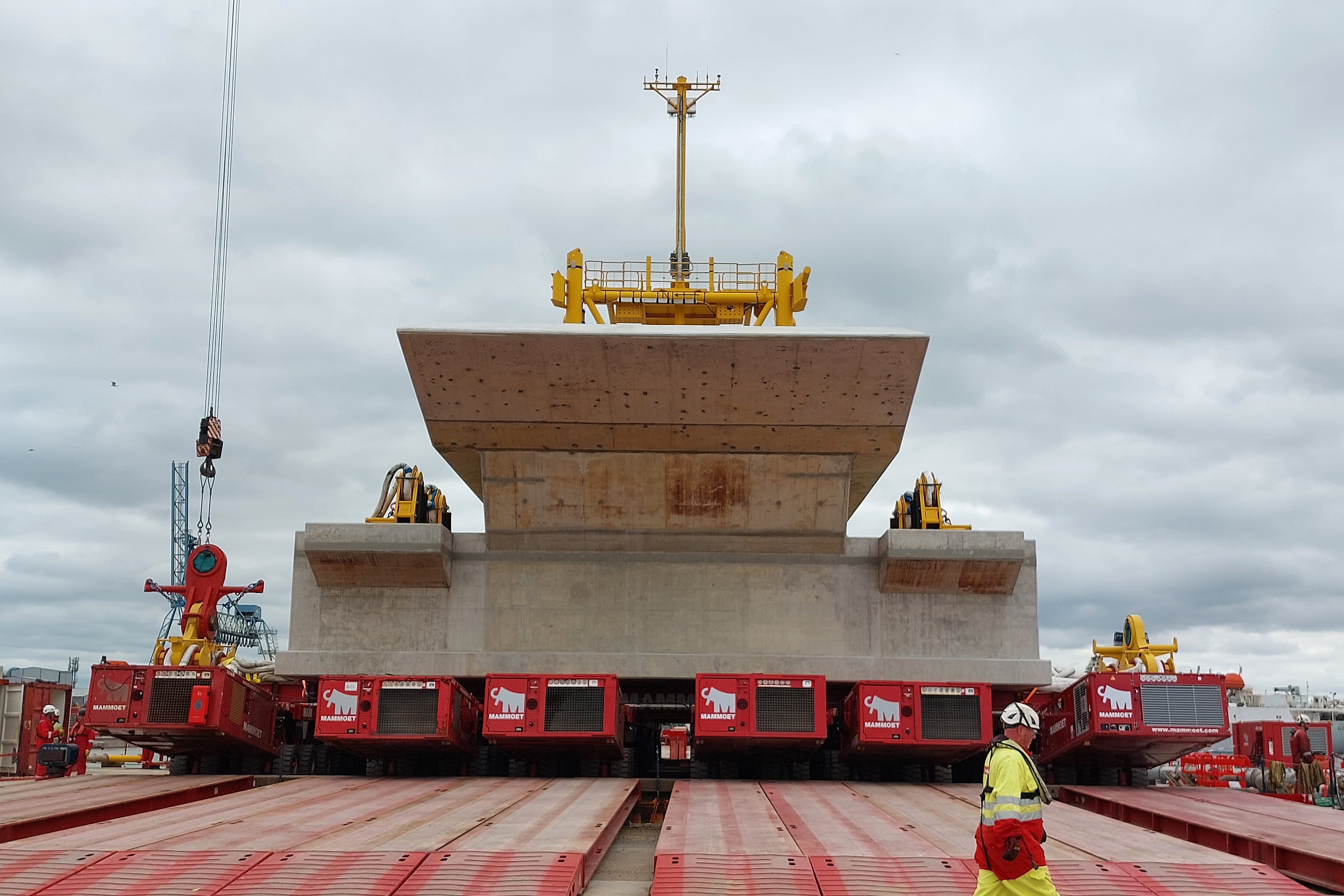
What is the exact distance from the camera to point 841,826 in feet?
35.0

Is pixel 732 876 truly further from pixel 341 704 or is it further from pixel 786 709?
pixel 341 704

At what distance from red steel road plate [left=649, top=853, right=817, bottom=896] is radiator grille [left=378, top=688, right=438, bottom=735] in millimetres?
9322

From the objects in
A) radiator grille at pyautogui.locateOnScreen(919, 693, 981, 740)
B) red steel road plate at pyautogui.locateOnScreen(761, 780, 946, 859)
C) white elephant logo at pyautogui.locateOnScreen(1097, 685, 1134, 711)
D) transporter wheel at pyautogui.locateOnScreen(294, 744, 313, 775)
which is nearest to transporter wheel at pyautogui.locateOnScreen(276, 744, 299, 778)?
transporter wheel at pyautogui.locateOnScreen(294, 744, 313, 775)

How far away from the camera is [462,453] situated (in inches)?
836

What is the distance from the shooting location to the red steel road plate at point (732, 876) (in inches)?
296

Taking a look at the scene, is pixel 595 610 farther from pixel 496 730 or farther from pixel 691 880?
pixel 691 880

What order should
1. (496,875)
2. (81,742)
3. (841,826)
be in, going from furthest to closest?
(81,742)
(841,826)
(496,875)

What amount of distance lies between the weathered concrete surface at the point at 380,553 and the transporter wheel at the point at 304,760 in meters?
3.07

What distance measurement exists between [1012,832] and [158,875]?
562 centimetres

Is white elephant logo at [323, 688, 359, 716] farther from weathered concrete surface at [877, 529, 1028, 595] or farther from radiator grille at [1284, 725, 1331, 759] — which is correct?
Result: radiator grille at [1284, 725, 1331, 759]

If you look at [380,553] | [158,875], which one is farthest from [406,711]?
[158,875]

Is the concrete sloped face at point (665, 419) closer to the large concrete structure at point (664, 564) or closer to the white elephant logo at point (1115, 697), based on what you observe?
the large concrete structure at point (664, 564)

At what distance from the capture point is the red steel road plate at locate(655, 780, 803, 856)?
28.9ft

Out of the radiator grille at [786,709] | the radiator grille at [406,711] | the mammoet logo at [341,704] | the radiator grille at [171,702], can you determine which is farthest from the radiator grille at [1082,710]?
the radiator grille at [171,702]
